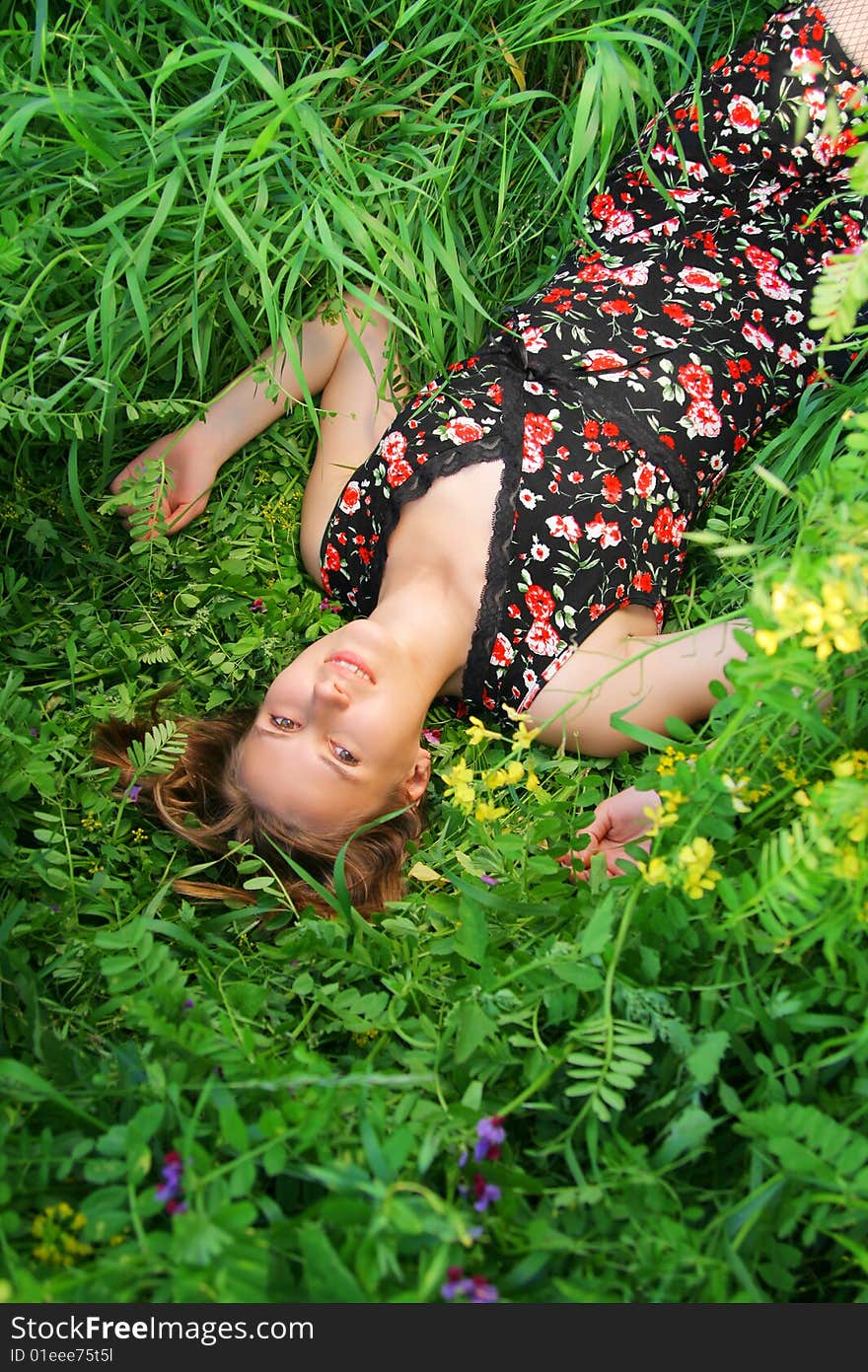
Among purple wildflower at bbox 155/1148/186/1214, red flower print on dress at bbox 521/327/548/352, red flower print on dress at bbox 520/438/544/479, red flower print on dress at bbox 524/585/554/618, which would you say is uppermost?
red flower print on dress at bbox 521/327/548/352

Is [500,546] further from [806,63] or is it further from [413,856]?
[806,63]

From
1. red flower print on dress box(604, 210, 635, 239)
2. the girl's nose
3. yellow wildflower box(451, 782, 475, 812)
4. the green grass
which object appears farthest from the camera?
red flower print on dress box(604, 210, 635, 239)

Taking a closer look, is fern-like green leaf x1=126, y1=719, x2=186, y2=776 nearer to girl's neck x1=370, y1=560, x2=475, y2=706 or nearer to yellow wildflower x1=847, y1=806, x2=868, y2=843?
girl's neck x1=370, y1=560, x2=475, y2=706

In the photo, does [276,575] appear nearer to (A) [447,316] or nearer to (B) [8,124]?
Answer: (A) [447,316]

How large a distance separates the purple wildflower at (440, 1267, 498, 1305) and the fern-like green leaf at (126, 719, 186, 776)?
96 centimetres

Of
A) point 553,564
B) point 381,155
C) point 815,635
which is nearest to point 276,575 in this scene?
point 553,564

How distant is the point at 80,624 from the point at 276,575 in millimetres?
374

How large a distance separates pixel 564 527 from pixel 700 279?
563mm

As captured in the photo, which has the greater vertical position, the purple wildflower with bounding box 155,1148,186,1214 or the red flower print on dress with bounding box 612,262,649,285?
the red flower print on dress with bounding box 612,262,649,285

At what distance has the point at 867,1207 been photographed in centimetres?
93

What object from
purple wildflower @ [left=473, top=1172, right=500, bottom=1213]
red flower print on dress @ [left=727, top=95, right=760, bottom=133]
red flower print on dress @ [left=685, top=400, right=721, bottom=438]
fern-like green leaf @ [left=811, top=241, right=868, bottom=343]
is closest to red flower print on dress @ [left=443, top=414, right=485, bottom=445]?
red flower print on dress @ [left=685, top=400, right=721, bottom=438]

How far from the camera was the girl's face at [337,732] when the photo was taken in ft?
5.11

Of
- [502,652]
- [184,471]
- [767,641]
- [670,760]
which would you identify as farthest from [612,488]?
[767,641]

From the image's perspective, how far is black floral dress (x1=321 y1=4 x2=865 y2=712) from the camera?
69.0 inches
